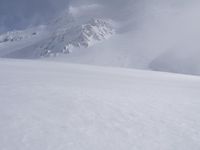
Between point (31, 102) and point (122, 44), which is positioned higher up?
point (122, 44)

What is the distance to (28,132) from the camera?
638 cm

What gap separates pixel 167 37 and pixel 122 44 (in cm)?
2690

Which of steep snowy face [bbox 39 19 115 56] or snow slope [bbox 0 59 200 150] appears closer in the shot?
snow slope [bbox 0 59 200 150]

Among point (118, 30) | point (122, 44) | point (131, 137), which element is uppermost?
point (118, 30)

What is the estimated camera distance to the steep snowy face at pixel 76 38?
16375cm

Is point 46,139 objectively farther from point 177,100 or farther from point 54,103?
point 177,100

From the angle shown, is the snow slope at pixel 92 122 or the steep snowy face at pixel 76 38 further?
the steep snowy face at pixel 76 38

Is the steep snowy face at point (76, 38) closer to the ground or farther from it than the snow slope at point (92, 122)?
farther from it

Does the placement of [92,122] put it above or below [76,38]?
below

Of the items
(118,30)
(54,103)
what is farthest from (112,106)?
(118,30)

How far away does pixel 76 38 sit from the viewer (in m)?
177

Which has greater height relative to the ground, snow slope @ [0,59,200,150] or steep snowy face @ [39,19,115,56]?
steep snowy face @ [39,19,115,56]

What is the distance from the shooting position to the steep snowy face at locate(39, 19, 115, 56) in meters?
164

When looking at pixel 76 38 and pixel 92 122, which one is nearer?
pixel 92 122
